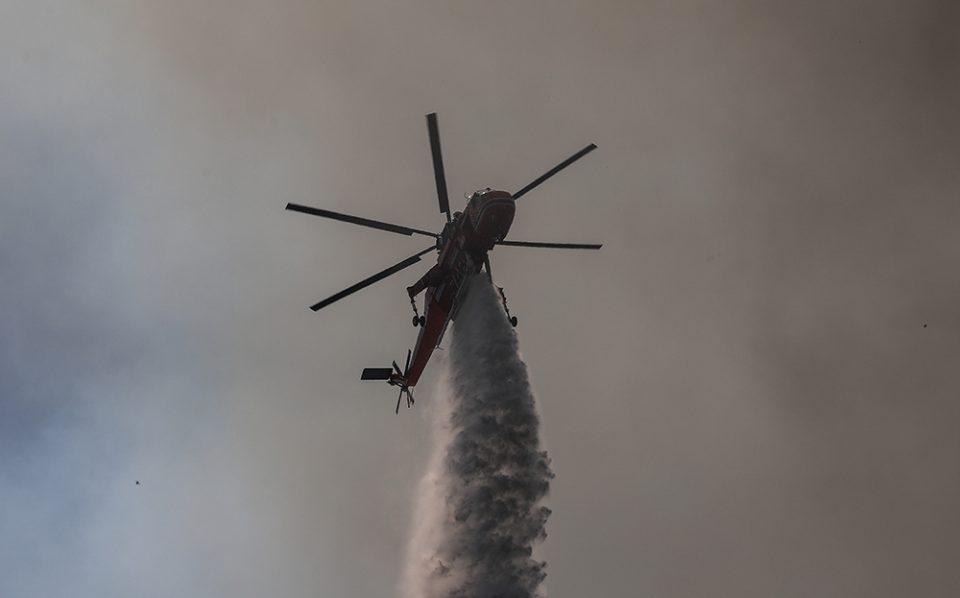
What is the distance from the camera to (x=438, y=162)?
46000 mm

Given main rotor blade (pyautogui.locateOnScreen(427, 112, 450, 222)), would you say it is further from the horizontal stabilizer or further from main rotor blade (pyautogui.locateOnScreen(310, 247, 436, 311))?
the horizontal stabilizer

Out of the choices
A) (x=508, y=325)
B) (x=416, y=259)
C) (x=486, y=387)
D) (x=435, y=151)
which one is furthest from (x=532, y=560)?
(x=435, y=151)

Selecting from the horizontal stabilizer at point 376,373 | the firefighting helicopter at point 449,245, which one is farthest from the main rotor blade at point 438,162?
the horizontal stabilizer at point 376,373

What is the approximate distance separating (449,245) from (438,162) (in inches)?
264

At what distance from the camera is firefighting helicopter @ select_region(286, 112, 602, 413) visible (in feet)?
156

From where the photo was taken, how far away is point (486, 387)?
5191cm

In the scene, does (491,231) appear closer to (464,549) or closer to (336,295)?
(336,295)

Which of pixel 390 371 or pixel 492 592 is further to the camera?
pixel 390 371

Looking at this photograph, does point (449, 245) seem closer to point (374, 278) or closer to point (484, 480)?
point (374, 278)

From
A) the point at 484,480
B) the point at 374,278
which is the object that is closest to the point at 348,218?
the point at 374,278

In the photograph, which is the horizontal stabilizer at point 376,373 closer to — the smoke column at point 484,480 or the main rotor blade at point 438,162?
the smoke column at point 484,480

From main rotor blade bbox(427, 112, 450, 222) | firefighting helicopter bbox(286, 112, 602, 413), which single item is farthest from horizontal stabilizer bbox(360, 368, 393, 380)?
main rotor blade bbox(427, 112, 450, 222)

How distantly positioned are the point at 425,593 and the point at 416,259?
1877 cm

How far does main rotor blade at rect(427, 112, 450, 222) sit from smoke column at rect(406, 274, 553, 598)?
4.75 meters
